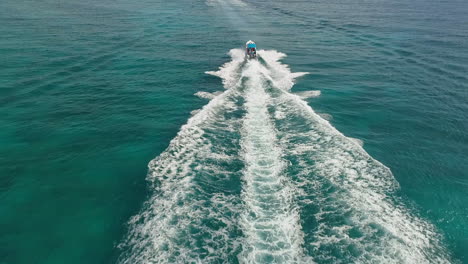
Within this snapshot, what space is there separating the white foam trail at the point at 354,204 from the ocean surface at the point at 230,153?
3.0 inches

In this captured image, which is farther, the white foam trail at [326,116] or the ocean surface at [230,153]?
the white foam trail at [326,116]

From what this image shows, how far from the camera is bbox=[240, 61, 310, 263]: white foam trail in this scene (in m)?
11.4

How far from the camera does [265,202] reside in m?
13.8

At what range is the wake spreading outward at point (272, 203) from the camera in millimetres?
11477

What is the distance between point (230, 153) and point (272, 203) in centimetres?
484

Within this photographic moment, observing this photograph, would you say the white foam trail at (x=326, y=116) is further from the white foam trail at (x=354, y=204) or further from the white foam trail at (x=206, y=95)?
the white foam trail at (x=206, y=95)

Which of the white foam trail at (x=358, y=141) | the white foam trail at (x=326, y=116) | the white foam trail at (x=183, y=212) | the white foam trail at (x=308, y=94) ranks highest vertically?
the white foam trail at (x=308, y=94)

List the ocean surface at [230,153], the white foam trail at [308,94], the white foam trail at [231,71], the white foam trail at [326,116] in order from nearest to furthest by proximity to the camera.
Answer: the ocean surface at [230,153] → the white foam trail at [326,116] → the white foam trail at [308,94] → the white foam trail at [231,71]

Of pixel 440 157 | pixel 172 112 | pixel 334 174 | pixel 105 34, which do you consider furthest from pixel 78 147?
pixel 105 34

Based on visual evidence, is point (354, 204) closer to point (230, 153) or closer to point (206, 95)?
point (230, 153)

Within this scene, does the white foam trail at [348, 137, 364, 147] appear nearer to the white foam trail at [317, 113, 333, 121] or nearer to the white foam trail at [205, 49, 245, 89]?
the white foam trail at [317, 113, 333, 121]

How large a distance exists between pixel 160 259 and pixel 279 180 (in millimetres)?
7023

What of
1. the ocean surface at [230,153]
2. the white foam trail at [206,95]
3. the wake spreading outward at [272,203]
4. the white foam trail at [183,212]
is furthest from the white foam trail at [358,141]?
the white foam trail at [206,95]

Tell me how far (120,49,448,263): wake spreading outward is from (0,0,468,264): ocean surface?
74 mm
